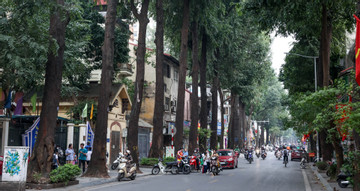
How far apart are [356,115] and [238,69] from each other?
34.3 m

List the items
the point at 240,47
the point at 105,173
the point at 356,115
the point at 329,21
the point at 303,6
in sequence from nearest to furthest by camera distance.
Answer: the point at 356,115
the point at 303,6
the point at 105,173
the point at 329,21
the point at 240,47

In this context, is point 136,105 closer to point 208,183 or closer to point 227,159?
point 208,183

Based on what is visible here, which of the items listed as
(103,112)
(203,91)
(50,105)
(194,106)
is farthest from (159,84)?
(50,105)

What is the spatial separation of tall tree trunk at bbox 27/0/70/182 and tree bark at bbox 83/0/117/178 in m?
4.34

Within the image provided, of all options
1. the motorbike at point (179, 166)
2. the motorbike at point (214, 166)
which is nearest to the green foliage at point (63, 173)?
the motorbike at point (179, 166)

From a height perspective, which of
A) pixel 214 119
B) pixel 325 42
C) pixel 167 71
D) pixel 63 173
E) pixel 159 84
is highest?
pixel 167 71

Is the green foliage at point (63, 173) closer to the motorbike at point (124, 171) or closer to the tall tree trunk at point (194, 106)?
the motorbike at point (124, 171)

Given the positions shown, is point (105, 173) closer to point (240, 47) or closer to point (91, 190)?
point (91, 190)

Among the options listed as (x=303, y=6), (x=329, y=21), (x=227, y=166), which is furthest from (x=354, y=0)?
(x=227, y=166)

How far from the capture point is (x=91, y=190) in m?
14.8

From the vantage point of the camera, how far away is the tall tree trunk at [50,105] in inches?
594

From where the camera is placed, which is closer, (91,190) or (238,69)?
(91,190)

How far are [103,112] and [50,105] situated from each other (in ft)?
16.0

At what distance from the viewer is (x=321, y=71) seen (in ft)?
76.4
